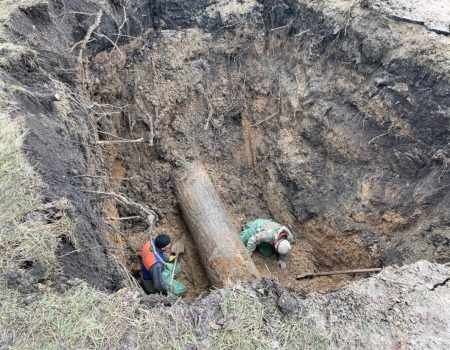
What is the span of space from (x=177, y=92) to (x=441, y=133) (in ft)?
12.0

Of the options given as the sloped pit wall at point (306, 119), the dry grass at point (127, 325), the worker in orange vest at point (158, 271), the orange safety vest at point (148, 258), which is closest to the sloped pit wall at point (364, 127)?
the sloped pit wall at point (306, 119)

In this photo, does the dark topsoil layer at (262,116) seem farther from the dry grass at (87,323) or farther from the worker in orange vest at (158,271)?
the dry grass at (87,323)

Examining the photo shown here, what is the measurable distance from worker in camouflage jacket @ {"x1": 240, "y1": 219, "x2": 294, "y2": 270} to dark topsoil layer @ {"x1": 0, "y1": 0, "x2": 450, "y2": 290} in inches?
15.0

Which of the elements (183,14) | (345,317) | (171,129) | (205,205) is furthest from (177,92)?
(345,317)

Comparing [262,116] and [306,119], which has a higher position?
[306,119]

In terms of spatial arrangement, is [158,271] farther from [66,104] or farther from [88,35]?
[88,35]

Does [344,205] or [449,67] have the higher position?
[449,67]

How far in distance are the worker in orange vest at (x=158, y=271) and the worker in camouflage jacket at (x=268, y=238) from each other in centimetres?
114

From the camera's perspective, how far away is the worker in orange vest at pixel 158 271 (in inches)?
189

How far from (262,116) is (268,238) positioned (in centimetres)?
212

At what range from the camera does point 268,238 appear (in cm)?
569

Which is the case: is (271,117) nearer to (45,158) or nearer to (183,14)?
(183,14)

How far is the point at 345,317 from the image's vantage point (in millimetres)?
3002

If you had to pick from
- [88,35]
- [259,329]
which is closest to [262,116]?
[88,35]
